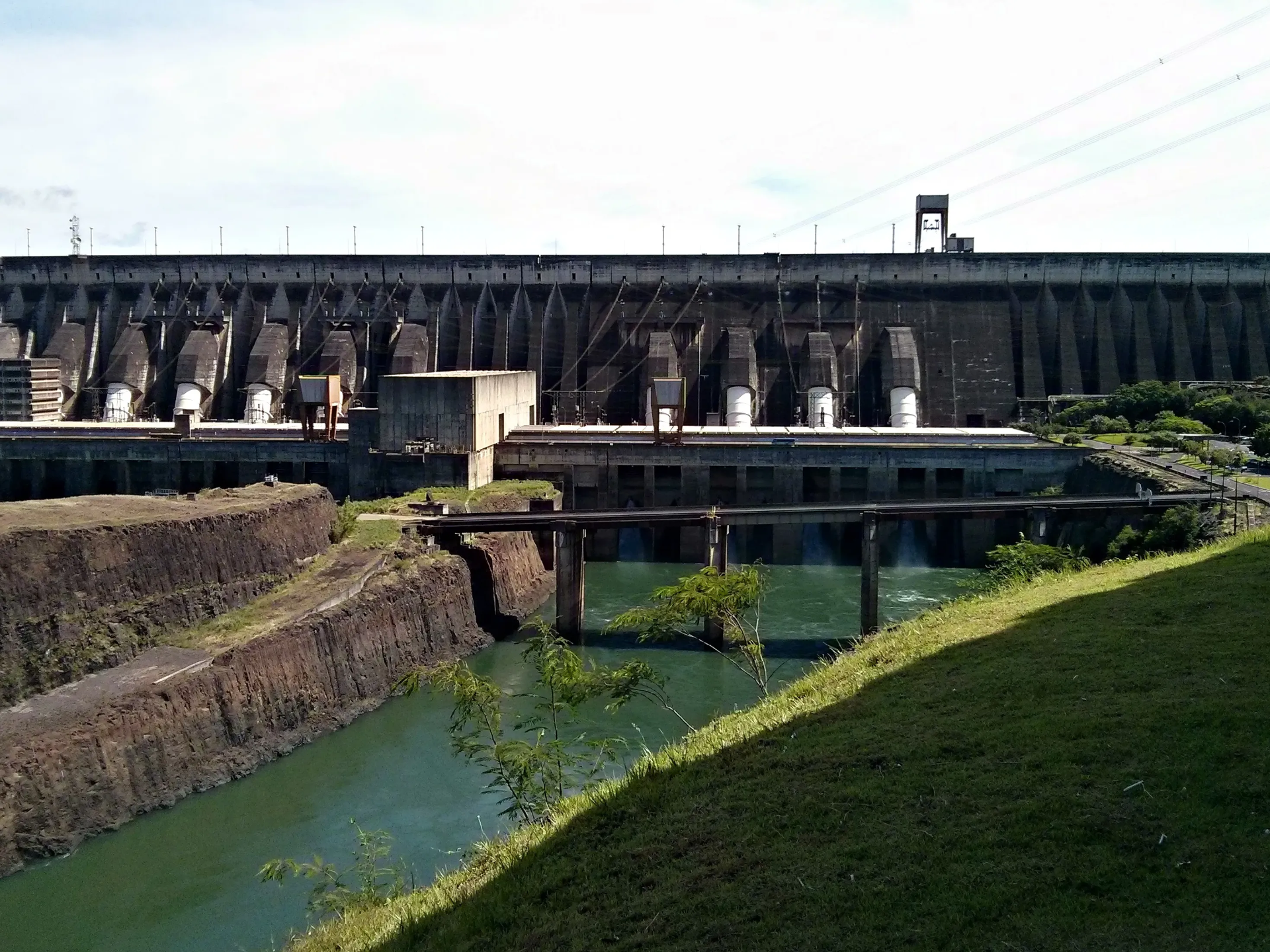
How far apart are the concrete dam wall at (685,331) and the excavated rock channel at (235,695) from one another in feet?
89.1

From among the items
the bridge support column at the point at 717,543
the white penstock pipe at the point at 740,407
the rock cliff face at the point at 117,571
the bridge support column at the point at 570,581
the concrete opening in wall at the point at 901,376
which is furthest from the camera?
the white penstock pipe at the point at 740,407

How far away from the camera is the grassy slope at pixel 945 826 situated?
398 inches

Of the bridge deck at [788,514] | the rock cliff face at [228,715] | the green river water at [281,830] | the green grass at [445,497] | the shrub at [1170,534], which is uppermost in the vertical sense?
the green grass at [445,497]

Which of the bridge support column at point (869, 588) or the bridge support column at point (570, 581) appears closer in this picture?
the bridge support column at point (869, 588)

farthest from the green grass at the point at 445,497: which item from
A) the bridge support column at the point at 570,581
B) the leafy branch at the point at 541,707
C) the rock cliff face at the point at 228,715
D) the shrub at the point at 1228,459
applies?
the shrub at the point at 1228,459

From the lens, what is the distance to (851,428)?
A: 5481 centimetres

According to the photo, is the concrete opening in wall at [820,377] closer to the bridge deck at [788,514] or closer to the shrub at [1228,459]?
the shrub at [1228,459]

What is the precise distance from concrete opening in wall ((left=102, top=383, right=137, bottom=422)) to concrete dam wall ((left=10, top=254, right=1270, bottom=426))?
0.11 m

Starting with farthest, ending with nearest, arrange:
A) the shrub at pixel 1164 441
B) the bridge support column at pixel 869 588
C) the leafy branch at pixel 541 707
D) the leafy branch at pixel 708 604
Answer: the shrub at pixel 1164 441, the bridge support column at pixel 869 588, the leafy branch at pixel 708 604, the leafy branch at pixel 541 707

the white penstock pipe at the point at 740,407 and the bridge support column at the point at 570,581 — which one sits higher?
the white penstock pipe at the point at 740,407

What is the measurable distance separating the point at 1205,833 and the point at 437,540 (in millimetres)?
28023

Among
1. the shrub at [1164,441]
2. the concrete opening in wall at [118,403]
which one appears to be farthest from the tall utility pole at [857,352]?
the concrete opening in wall at [118,403]

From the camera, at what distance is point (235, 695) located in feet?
81.9

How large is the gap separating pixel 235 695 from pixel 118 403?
135ft
